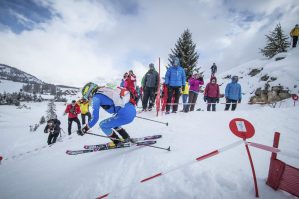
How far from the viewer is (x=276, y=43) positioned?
23.5 metres

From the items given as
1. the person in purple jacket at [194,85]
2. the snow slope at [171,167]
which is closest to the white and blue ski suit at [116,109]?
the snow slope at [171,167]

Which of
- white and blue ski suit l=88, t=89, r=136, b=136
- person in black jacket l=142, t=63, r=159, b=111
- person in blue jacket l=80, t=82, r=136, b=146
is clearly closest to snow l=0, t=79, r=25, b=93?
person in black jacket l=142, t=63, r=159, b=111

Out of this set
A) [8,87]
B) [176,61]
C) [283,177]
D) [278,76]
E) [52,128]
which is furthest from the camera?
[8,87]

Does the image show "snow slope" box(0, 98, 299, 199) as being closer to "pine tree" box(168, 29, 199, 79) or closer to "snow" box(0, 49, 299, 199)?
"snow" box(0, 49, 299, 199)

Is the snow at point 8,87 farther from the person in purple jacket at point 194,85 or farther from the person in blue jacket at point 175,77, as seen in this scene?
the person in purple jacket at point 194,85

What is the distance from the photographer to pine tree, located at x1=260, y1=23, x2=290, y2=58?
22797 mm

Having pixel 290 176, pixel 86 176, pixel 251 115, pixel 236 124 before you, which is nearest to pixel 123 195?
pixel 86 176

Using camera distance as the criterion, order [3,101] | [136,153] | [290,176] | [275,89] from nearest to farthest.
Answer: [290,176]
[136,153]
[275,89]
[3,101]

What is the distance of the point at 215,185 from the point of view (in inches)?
117

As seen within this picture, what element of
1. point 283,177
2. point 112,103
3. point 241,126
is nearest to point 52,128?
point 112,103

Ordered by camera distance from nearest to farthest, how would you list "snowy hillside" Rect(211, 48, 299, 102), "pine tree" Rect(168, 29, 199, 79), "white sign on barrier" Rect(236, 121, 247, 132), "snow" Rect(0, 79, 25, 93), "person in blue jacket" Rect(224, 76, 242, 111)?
"white sign on barrier" Rect(236, 121, 247, 132)
"person in blue jacket" Rect(224, 76, 242, 111)
"snowy hillside" Rect(211, 48, 299, 102)
"pine tree" Rect(168, 29, 199, 79)
"snow" Rect(0, 79, 25, 93)

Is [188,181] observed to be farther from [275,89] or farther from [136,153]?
[275,89]

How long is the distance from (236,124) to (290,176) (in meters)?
1.00

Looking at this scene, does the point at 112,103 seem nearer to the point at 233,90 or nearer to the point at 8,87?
the point at 233,90
